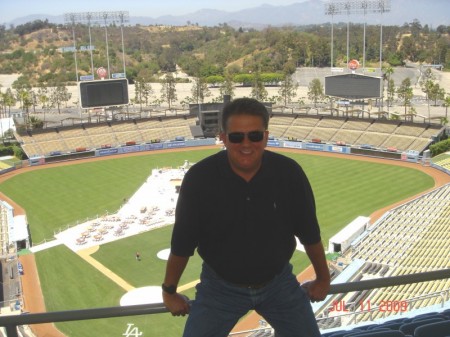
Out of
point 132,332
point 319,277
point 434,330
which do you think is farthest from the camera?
point 132,332

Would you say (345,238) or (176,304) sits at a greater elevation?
(176,304)

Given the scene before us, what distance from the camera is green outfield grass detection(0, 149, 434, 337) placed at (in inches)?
945

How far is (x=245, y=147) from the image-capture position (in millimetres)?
4043

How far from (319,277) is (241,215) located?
36.7 inches

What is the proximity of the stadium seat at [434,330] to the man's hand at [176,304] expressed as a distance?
227cm

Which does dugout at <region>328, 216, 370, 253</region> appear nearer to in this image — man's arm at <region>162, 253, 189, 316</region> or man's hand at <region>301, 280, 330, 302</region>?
man's hand at <region>301, 280, 330, 302</region>

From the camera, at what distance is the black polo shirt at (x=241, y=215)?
13.1 ft

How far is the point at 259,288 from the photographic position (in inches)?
162

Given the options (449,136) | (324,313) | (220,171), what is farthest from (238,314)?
(449,136)

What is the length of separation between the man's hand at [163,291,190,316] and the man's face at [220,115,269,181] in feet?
3.73

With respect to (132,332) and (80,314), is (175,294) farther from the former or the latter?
(132,332)

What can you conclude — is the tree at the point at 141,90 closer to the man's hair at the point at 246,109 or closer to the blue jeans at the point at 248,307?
the man's hair at the point at 246,109

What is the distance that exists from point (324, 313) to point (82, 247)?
56.8 feet

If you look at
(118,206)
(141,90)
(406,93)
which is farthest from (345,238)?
(141,90)
